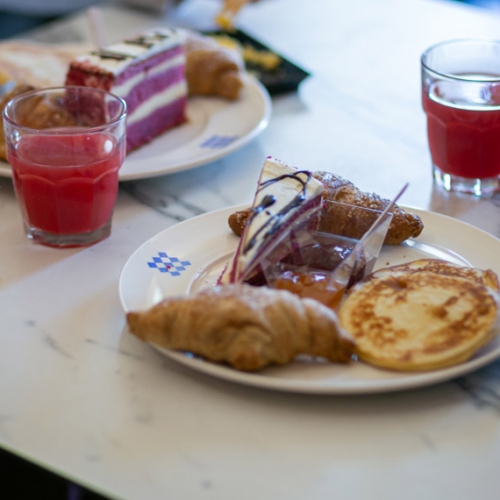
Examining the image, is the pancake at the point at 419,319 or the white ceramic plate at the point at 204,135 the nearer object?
the pancake at the point at 419,319

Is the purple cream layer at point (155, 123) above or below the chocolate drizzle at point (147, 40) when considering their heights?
below

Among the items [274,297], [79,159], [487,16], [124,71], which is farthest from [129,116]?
[487,16]

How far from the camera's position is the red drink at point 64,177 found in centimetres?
148

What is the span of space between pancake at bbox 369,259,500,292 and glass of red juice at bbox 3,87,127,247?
60 cm

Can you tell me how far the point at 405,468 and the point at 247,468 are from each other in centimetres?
22

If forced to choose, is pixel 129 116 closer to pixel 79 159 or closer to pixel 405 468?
pixel 79 159

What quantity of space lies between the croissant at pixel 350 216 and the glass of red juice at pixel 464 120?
34 cm

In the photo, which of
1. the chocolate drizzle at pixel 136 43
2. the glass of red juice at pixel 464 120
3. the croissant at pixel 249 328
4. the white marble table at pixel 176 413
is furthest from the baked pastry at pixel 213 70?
the croissant at pixel 249 328

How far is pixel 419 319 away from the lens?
1138 millimetres

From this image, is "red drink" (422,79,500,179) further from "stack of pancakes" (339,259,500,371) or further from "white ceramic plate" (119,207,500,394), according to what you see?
"stack of pancakes" (339,259,500,371)

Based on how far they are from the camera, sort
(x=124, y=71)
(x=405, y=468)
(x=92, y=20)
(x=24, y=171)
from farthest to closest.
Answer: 1. (x=92, y=20)
2. (x=124, y=71)
3. (x=24, y=171)
4. (x=405, y=468)

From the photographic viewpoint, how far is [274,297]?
1087 mm

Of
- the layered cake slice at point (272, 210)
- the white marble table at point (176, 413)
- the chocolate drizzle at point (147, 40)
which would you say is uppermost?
the layered cake slice at point (272, 210)

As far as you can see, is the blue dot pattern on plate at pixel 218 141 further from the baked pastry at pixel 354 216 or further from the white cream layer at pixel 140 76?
the baked pastry at pixel 354 216
